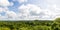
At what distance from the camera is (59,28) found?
4956cm

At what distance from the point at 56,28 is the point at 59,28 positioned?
3.85 feet

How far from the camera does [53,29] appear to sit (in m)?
50.8

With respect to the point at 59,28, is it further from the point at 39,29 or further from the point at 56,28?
the point at 39,29

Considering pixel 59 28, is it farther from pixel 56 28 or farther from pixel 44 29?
pixel 44 29

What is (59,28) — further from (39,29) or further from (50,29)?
(39,29)

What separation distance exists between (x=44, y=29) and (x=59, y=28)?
4.82m

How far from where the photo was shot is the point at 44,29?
170 ft

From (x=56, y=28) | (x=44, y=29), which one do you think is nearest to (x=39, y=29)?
(x=44, y=29)

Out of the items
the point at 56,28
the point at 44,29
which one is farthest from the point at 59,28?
the point at 44,29

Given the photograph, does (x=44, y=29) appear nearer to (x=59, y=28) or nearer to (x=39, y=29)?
(x=39, y=29)

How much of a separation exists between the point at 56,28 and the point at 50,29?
187 cm

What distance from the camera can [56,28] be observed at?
5047cm

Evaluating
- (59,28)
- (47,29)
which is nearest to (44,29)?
(47,29)

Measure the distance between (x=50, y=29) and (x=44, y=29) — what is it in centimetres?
190
